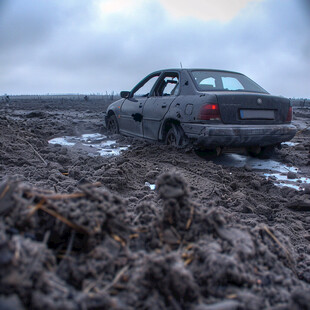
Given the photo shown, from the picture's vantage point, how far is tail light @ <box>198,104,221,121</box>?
14.8ft

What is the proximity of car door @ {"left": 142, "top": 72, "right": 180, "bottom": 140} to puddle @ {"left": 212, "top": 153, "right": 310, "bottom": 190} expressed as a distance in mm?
1345

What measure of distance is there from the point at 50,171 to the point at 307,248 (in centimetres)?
307

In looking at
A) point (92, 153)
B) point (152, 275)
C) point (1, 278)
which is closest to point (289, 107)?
point (92, 153)

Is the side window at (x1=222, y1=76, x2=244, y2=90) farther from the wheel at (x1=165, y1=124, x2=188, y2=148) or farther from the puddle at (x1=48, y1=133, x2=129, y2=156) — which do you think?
the puddle at (x1=48, y1=133, x2=129, y2=156)

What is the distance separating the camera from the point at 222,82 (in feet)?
17.4

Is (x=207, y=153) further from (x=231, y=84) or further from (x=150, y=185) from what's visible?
(x=150, y=185)

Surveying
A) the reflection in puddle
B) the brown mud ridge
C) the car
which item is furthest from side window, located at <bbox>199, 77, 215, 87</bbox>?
the brown mud ridge

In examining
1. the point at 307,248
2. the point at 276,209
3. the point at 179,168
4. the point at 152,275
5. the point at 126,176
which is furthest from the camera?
the point at 179,168

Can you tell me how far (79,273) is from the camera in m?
1.27

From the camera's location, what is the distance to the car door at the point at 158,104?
17.9 feet

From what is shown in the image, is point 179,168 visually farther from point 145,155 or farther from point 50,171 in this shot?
point 50,171

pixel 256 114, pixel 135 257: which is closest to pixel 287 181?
pixel 256 114

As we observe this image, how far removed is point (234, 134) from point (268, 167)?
1.00 metres

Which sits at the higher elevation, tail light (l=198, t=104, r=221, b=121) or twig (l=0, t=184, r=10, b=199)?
tail light (l=198, t=104, r=221, b=121)
